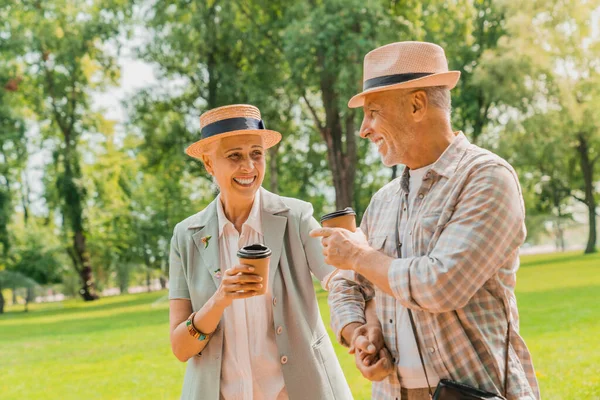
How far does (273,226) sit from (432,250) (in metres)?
1.54

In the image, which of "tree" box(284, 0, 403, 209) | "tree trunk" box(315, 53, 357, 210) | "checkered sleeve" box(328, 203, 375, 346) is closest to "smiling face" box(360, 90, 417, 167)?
"checkered sleeve" box(328, 203, 375, 346)

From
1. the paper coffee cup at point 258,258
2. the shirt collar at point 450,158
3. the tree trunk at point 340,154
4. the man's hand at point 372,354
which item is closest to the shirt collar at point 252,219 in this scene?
the paper coffee cup at point 258,258

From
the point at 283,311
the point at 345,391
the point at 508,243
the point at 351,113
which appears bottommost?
the point at 345,391

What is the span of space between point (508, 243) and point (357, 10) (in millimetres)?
24446

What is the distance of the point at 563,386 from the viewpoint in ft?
30.4

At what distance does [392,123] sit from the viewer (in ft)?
9.53

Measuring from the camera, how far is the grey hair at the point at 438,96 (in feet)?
9.48

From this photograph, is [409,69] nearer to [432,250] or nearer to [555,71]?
[432,250]

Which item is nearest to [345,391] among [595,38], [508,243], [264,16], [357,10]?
[508,243]

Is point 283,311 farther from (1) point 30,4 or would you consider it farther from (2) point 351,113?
(1) point 30,4

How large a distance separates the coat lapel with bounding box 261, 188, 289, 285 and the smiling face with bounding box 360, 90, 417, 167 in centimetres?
119

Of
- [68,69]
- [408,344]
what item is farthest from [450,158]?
[68,69]

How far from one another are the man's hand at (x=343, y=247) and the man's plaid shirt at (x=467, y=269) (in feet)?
0.54

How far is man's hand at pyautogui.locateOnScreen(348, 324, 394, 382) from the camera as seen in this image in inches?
112
